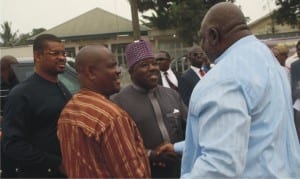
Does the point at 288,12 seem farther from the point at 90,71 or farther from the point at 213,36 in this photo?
the point at 213,36

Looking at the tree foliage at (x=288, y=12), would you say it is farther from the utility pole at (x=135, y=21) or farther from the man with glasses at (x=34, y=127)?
the man with glasses at (x=34, y=127)

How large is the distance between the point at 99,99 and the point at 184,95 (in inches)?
152

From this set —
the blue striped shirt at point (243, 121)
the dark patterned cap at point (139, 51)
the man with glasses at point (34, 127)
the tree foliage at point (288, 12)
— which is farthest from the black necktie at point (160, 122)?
the tree foliage at point (288, 12)

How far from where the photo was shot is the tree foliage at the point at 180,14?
109 ft

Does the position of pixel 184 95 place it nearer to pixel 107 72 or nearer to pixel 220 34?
pixel 107 72

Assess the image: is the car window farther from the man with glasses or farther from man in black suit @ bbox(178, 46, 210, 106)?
the man with glasses

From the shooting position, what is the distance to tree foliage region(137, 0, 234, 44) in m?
33.2

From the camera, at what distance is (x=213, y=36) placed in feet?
7.78

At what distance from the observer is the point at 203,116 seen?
84.8 inches

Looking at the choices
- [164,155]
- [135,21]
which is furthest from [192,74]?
[135,21]

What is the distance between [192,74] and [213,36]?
463 cm

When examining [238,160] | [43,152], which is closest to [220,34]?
[238,160]

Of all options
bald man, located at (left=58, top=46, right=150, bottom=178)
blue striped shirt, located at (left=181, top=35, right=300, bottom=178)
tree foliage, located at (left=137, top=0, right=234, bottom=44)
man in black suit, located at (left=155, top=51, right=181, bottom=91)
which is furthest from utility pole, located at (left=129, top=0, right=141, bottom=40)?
blue striped shirt, located at (left=181, top=35, right=300, bottom=178)

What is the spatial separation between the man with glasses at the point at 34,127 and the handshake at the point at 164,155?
0.66m
